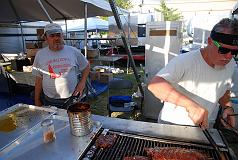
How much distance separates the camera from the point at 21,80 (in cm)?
586

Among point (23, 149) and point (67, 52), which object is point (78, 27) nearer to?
point (67, 52)

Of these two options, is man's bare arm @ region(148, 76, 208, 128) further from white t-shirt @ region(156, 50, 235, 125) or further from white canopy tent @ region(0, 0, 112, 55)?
white canopy tent @ region(0, 0, 112, 55)

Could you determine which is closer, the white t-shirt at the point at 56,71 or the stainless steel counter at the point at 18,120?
the stainless steel counter at the point at 18,120

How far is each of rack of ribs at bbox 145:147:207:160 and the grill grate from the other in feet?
0.22

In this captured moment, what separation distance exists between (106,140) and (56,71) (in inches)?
82.0

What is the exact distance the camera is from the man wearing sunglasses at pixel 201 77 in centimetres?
164

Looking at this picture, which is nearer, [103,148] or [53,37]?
[103,148]

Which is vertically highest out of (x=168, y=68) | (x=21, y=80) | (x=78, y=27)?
(x=78, y=27)

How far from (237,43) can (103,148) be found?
1.27 metres

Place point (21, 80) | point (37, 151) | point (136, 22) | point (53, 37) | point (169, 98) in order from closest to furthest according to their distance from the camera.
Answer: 1. point (37, 151)
2. point (169, 98)
3. point (53, 37)
4. point (21, 80)
5. point (136, 22)

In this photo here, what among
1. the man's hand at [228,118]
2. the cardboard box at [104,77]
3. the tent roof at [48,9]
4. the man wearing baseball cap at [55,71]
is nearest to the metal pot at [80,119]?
the man's hand at [228,118]

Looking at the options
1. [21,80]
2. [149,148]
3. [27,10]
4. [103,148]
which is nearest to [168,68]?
[149,148]

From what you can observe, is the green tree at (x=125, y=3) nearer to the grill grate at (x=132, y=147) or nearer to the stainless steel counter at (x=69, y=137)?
the stainless steel counter at (x=69, y=137)

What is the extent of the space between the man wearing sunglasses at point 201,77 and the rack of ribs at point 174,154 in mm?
288
